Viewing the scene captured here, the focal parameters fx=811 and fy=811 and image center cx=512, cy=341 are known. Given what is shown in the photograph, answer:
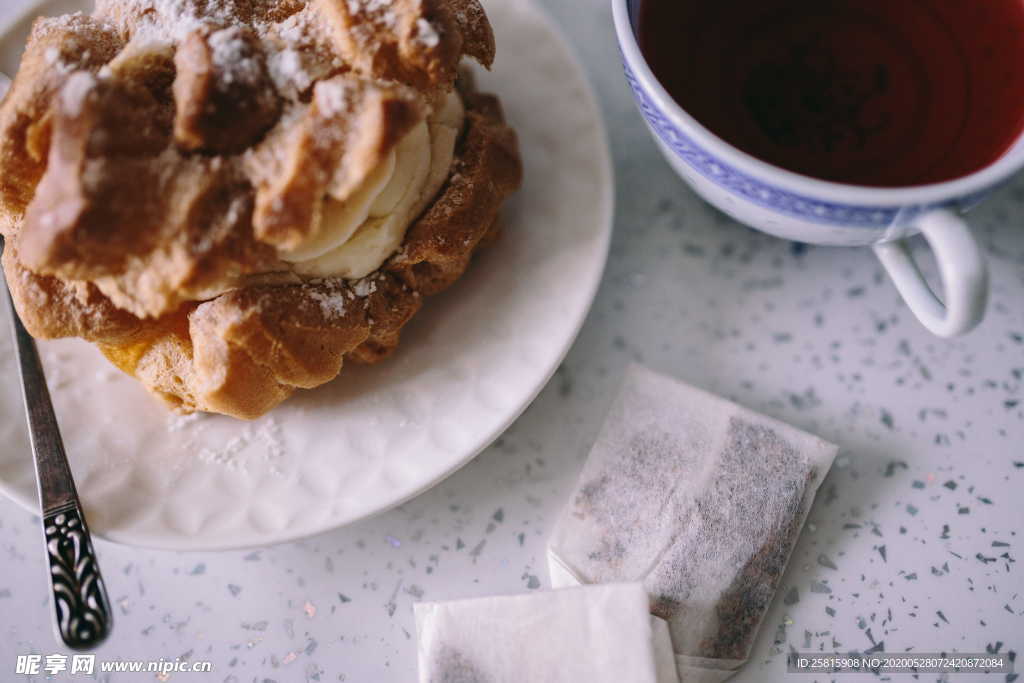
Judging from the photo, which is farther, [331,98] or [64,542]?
[64,542]

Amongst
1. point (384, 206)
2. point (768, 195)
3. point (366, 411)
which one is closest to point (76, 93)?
point (384, 206)

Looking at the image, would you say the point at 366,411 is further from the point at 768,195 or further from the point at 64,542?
the point at 768,195

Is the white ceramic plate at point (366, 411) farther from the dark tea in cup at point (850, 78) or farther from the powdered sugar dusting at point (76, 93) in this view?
the powdered sugar dusting at point (76, 93)

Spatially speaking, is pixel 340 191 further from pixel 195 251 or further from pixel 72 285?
pixel 72 285

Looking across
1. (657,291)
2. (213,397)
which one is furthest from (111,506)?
(657,291)

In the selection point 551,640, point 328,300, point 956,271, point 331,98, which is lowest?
point 551,640

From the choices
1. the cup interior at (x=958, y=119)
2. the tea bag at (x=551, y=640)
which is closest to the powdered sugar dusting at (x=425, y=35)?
the cup interior at (x=958, y=119)

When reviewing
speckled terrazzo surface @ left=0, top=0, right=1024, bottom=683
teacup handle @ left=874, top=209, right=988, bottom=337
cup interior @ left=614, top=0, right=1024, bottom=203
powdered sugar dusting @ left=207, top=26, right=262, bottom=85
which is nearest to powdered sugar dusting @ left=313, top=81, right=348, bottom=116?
powdered sugar dusting @ left=207, top=26, right=262, bottom=85
